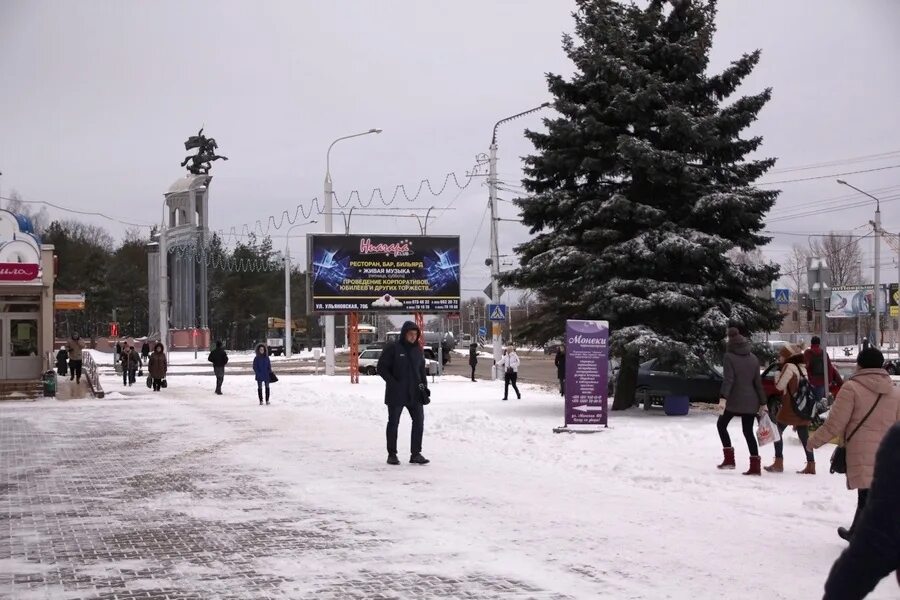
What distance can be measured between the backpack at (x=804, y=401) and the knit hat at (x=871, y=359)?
4.53 metres

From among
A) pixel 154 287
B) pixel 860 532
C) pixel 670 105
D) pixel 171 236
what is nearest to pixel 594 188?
pixel 670 105

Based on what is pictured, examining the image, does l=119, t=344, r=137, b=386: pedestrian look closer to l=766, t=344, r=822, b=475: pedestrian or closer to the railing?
the railing

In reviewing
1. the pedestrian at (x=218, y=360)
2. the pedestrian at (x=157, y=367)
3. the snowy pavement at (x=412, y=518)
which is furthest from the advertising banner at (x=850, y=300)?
the snowy pavement at (x=412, y=518)

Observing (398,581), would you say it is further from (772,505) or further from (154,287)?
(154,287)

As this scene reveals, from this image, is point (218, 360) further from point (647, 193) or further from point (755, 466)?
point (755, 466)

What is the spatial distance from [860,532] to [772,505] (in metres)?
6.06

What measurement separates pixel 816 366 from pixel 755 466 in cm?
459

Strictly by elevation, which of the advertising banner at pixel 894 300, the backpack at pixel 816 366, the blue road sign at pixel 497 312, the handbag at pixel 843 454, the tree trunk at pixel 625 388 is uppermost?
the advertising banner at pixel 894 300

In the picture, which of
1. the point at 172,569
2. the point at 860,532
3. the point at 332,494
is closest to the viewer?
the point at 860,532

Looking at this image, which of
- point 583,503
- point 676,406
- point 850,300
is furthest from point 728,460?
point 850,300

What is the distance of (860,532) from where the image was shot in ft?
12.1

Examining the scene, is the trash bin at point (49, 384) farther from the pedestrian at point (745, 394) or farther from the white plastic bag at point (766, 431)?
the white plastic bag at point (766, 431)

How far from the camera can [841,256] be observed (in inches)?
3467

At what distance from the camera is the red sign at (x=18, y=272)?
97.3 feet
